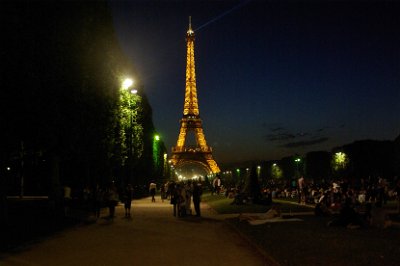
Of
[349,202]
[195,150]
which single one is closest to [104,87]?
[349,202]

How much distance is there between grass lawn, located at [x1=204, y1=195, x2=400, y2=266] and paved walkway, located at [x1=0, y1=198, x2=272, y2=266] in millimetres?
630

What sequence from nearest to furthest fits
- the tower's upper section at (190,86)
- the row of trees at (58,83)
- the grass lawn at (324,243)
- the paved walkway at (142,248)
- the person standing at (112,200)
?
the grass lawn at (324,243), the paved walkway at (142,248), the row of trees at (58,83), the person standing at (112,200), the tower's upper section at (190,86)

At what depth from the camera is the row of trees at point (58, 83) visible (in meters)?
19.4


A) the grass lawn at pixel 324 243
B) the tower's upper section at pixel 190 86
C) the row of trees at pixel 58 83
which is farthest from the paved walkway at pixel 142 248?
the tower's upper section at pixel 190 86

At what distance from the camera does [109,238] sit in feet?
57.3

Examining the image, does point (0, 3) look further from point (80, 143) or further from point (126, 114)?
point (126, 114)

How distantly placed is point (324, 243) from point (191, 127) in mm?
103143

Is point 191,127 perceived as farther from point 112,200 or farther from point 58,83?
point 58,83

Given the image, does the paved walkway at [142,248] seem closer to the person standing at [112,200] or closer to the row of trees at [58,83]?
the person standing at [112,200]

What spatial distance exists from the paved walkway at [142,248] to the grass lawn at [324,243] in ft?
2.07

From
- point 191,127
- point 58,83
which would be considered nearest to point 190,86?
point 191,127

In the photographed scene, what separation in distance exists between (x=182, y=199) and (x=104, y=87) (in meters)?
8.14

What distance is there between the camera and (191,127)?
117062mm

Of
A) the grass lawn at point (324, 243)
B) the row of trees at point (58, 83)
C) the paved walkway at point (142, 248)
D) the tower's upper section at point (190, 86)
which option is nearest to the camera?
the grass lawn at point (324, 243)
